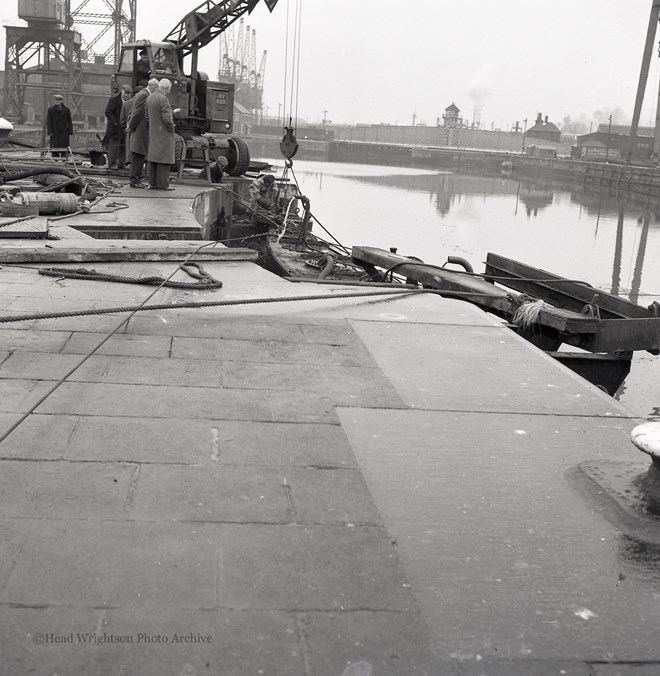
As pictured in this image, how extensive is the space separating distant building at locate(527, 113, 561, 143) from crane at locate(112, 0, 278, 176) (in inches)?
3894

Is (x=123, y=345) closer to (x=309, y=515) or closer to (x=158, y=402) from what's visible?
(x=158, y=402)

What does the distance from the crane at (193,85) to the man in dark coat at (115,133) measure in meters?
2.48

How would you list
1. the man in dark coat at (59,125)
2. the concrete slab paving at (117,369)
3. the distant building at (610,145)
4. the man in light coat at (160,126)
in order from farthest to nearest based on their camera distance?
the distant building at (610,145) → the man in dark coat at (59,125) → the man in light coat at (160,126) → the concrete slab paving at (117,369)

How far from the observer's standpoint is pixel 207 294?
5332 mm

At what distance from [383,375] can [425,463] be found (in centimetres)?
102

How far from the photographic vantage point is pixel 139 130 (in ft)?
40.2

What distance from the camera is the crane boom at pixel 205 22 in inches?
826

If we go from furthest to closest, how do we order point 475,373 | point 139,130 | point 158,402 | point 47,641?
point 139,130, point 475,373, point 158,402, point 47,641

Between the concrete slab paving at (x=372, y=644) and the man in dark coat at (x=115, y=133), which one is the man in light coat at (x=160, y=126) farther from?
the concrete slab paving at (x=372, y=644)

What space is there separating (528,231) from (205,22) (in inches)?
588

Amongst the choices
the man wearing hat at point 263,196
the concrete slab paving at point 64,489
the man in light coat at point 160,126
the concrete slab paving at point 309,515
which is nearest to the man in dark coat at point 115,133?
the man wearing hat at point 263,196

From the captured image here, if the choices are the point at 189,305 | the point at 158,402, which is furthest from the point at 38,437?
the point at 189,305

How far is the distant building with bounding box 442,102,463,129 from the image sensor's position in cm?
12412

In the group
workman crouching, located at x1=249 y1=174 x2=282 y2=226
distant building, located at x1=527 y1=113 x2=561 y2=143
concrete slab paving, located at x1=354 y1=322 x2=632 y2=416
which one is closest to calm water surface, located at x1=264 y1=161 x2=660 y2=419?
workman crouching, located at x1=249 y1=174 x2=282 y2=226
